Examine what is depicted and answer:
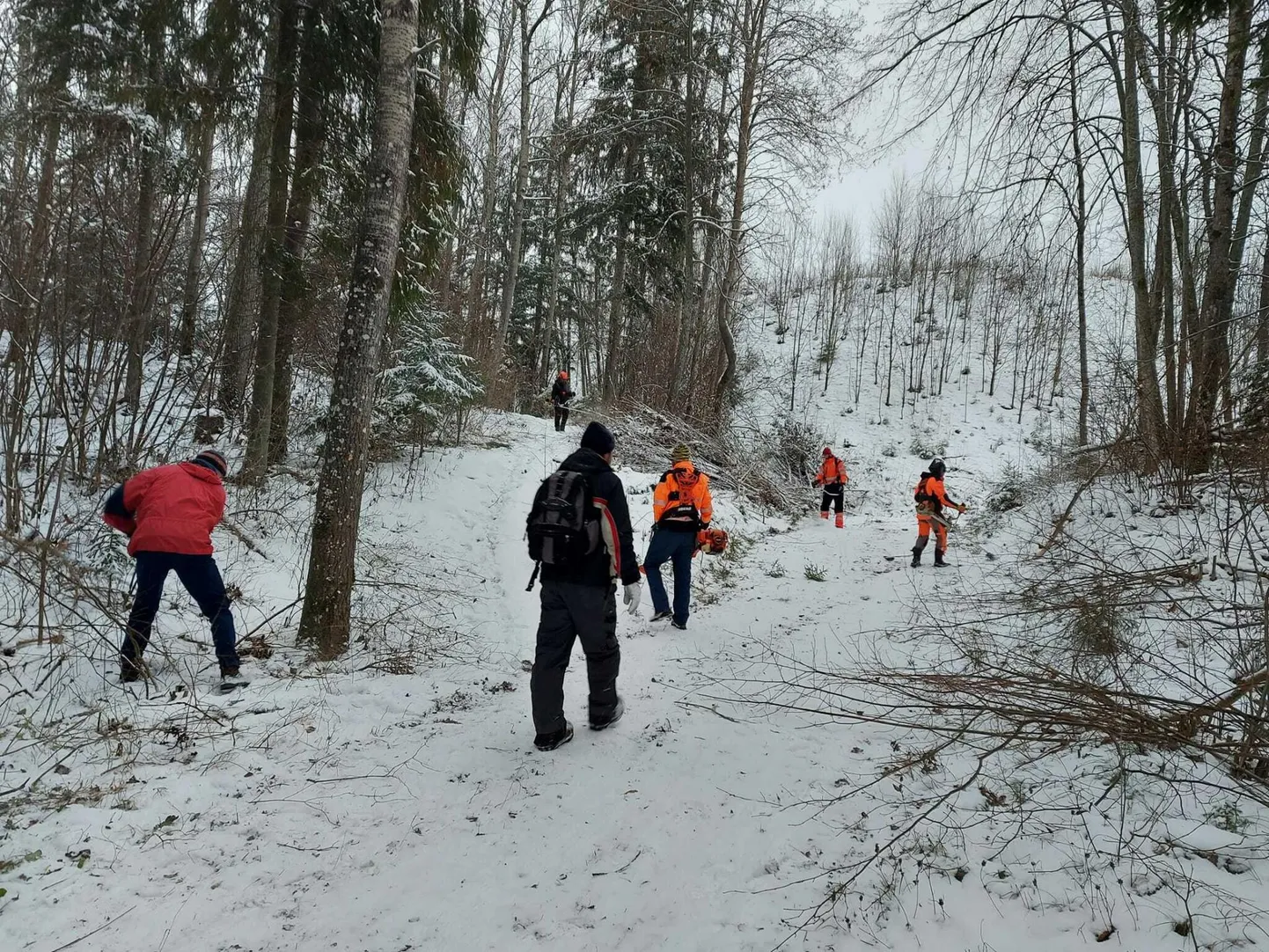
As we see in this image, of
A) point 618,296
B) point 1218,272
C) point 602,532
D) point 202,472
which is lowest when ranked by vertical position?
point 602,532

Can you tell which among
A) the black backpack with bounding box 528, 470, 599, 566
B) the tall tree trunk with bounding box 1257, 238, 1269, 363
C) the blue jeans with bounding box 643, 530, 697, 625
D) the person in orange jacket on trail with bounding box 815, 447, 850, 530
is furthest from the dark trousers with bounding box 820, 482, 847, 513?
the black backpack with bounding box 528, 470, 599, 566

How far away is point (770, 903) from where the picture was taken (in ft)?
8.15

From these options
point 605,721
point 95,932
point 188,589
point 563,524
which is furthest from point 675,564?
point 95,932

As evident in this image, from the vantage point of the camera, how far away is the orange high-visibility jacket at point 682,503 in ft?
21.4

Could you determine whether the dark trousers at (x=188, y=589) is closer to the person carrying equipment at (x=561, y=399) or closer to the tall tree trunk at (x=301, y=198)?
the tall tree trunk at (x=301, y=198)

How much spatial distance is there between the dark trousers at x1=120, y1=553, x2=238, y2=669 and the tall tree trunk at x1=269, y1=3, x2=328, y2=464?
500 centimetres

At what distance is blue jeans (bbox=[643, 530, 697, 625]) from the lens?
20.9 feet

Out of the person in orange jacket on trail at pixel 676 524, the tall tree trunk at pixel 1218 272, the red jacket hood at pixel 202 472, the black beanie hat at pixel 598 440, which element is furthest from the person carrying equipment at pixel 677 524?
the tall tree trunk at pixel 1218 272

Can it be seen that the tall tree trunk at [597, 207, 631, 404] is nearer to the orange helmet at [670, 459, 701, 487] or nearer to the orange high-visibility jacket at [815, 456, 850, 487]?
the orange high-visibility jacket at [815, 456, 850, 487]

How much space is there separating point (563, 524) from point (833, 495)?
426 inches

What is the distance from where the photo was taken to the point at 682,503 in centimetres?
652

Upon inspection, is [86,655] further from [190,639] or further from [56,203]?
[56,203]

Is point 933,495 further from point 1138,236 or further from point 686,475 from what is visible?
point 686,475

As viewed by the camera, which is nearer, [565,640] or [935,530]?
[565,640]
